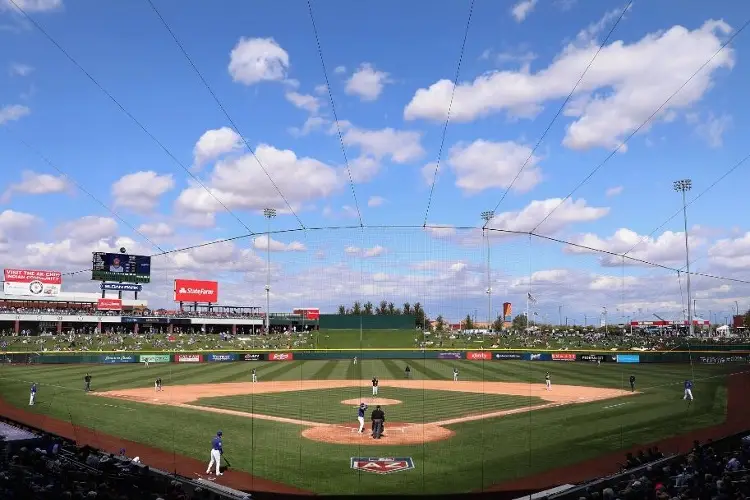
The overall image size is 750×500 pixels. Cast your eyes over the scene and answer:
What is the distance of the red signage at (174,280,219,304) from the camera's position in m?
109

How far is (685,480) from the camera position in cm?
1268

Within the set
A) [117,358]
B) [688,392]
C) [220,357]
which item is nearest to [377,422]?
[688,392]

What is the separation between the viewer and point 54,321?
313 feet

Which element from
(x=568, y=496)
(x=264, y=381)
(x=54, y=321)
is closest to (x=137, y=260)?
(x=54, y=321)

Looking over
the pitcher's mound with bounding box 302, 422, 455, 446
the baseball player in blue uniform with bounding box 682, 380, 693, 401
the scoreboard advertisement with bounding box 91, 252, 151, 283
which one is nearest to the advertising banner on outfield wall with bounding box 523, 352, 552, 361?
the baseball player in blue uniform with bounding box 682, 380, 693, 401

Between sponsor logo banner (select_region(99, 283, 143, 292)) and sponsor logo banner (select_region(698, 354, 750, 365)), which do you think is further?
sponsor logo banner (select_region(99, 283, 143, 292))

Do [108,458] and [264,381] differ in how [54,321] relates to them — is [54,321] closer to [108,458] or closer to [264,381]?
[264,381]

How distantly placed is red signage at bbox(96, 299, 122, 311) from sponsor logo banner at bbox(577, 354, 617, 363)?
3151 inches

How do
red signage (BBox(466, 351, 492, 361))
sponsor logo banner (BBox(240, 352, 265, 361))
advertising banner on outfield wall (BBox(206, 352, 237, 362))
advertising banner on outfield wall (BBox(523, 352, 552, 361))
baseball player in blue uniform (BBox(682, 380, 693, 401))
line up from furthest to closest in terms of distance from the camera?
1. red signage (BBox(466, 351, 492, 361))
2. sponsor logo banner (BBox(240, 352, 265, 361))
3. advertising banner on outfield wall (BBox(206, 352, 237, 362))
4. advertising banner on outfield wall (BBox(523, 352, 552, 361))
5. baseball player in blue uniform (BBox(682, 380, 693, 401))

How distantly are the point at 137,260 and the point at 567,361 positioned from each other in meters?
62.0

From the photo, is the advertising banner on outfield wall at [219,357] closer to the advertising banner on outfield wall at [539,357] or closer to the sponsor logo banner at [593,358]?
the advertising banner on outfield wall at [539,357]

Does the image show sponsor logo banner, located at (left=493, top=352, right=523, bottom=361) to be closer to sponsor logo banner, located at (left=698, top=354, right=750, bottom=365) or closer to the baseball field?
the baseball field

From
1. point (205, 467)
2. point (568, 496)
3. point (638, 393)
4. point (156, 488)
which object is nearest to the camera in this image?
point (568, 496)

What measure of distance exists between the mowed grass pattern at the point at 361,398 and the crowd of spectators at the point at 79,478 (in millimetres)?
13562
